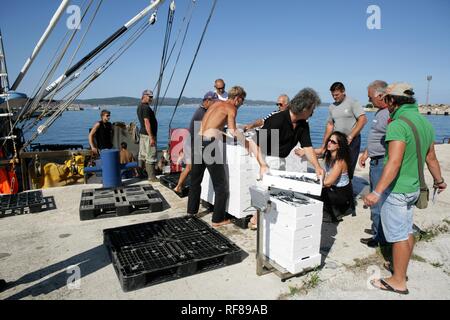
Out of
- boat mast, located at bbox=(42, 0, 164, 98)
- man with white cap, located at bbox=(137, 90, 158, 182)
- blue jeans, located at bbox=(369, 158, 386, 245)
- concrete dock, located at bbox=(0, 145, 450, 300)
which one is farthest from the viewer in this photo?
boat mast, located at bbox=(42, 0, 164, 98)

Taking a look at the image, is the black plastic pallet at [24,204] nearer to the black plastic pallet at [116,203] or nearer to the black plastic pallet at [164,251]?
the black plastic pallet at [116,203]

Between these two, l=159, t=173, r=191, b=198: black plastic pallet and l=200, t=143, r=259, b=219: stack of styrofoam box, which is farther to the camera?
l=159, t=173, r=191, b=198: black plastic pallet

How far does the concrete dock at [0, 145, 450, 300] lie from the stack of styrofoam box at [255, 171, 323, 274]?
19 cm

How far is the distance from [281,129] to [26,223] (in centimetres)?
411

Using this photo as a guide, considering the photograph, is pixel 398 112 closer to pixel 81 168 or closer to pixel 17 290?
pixel 17 290

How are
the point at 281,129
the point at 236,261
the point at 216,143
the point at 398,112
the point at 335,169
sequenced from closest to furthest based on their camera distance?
the point at 398,112 → the point at 236,261 → the point at 281,129 → the point at 216,143 → the point at 335,169

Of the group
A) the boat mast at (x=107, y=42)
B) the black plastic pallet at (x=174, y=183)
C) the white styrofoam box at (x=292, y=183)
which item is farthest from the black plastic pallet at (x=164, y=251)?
the boat mast at (x=107, y=42)

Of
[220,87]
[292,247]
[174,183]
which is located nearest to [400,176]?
[292,247]

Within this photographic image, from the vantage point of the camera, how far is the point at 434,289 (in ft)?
10.2

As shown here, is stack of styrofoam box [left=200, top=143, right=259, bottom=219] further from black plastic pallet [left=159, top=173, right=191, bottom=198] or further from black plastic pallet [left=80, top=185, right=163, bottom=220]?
black plastic pallet [left=159, top=173, right=191, bottom=198]

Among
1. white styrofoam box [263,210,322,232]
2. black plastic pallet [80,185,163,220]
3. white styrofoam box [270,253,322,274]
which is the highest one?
white styrofoam box [263,210,322,232]

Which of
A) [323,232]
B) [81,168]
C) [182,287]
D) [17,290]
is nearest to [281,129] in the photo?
[323,232]

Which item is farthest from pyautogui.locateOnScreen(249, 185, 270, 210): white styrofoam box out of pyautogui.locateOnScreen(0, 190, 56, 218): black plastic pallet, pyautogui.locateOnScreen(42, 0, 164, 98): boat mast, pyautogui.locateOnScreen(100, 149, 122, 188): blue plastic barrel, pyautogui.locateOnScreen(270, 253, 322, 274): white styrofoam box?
pyautogui.locateOnScreen(42, 0, 164, 98): boat mast

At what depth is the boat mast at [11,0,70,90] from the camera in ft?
21.9
